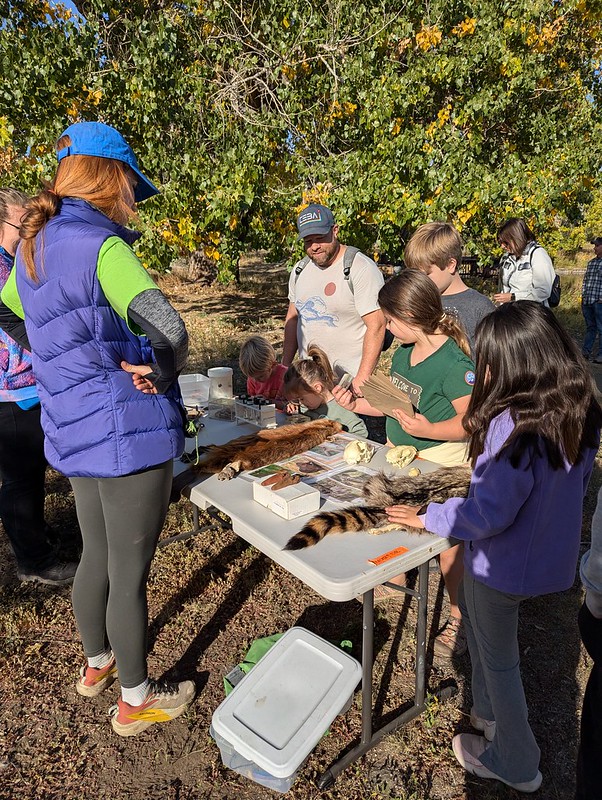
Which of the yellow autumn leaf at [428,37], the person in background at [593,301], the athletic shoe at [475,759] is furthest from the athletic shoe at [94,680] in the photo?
the yellow autumn leaf at [428,37]

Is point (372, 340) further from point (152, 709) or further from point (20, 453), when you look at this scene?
point (152, 709)

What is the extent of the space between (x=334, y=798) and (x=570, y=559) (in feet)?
4.16

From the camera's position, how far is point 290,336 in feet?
12.9

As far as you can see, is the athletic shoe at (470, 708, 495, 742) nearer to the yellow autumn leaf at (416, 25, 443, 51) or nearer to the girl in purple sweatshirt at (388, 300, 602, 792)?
the girl in purple sweatshirt at (388, 300, 602, 792)

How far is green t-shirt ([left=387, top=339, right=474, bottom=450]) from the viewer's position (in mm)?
2279

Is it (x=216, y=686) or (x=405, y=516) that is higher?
(x=405, y=516)

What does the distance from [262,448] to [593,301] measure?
788cm

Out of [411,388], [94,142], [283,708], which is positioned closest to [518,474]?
[411,388]

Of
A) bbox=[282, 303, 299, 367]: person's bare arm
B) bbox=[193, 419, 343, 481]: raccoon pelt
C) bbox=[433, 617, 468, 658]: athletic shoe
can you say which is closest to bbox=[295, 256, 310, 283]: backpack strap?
bbox=[282, 303, 299, 367]: person's bare arm

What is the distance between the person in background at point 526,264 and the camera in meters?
4.90

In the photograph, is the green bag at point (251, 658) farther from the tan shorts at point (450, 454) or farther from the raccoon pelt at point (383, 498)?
the tan shorts at point (450, 454)

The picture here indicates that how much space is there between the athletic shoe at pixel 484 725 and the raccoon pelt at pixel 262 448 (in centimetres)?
136

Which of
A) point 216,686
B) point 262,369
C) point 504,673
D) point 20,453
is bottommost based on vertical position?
point 216,686

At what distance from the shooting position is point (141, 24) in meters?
5.93
